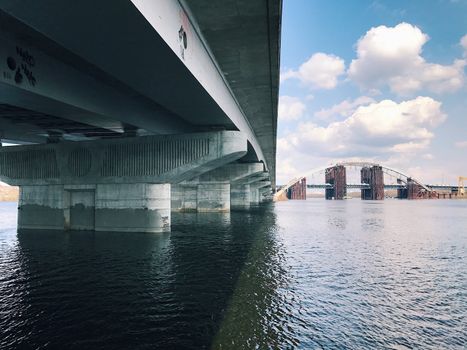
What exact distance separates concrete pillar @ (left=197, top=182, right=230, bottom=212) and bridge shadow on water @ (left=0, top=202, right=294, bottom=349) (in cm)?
3769

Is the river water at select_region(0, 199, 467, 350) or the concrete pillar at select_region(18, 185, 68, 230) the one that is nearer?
the river water at select_region(0, 199, 467, 350)

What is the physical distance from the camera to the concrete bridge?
1074cm

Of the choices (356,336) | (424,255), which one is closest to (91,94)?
(356,336)

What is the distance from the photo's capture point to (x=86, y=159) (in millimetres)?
30156

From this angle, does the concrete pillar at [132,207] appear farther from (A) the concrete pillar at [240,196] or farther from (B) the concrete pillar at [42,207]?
(A) the concrete pillar at [240,196]

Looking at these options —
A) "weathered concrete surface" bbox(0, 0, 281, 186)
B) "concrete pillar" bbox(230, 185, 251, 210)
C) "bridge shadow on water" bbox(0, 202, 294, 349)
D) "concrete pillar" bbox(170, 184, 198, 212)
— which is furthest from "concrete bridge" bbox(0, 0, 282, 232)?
"concrete pillar" bbox(230, 185, 251, 210)

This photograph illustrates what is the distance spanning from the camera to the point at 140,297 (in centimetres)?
1221

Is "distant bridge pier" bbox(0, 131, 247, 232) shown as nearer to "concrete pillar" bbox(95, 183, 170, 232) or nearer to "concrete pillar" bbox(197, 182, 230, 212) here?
"concrete pillar" bbox(95, 183, 170, 232)

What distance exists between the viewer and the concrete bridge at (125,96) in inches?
423

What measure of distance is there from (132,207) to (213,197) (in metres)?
32.3

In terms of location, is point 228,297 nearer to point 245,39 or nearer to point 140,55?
point 140,55

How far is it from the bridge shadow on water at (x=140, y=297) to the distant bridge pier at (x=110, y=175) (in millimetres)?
6822

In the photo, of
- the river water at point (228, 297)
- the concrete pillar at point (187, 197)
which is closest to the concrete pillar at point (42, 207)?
the river water at point (228, 297)

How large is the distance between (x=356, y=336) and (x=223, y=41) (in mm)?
13197
